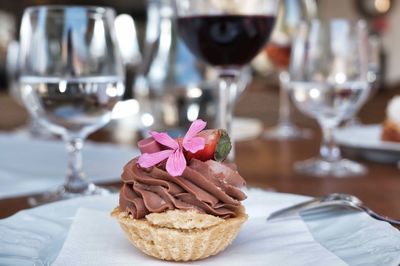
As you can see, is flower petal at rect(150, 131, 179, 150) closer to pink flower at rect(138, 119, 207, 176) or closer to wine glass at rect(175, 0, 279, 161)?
pink flower at rect(138, 119, 207, 176)

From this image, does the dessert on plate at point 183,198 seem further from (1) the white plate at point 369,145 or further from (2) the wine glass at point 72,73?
Result: (1) the white plate at point 369,145

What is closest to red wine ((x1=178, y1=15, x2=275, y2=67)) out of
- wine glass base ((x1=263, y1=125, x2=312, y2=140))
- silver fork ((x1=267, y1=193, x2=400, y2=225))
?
silver fork ((x1=267, y1=193, x2=400, y2=225))

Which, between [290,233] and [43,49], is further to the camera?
[43,49]

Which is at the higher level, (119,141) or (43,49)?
(43,49)

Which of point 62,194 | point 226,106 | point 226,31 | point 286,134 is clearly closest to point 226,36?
point 226,31

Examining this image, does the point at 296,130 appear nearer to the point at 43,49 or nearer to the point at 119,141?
the point at 119,141

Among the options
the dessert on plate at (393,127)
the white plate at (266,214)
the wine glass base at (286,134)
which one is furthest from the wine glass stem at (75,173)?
the wine glass base at (286,134)

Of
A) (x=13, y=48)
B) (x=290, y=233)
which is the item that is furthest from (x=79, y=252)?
(x=13, y=48)
